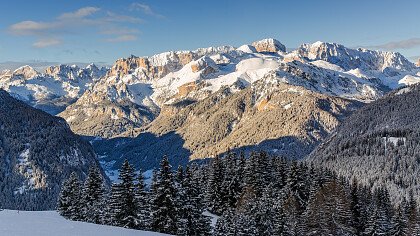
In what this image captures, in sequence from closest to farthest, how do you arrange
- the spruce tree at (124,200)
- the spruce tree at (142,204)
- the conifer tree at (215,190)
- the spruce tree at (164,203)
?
the spruce tree at (164,203) → the spruce tree at (142,204) → the spruce tree at (124,200) → the conifer tree at (215,190)

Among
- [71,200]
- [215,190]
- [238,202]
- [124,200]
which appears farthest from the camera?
[215,190]

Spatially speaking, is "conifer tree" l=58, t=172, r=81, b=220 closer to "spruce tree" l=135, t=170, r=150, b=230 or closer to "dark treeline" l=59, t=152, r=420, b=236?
"dark treeline" l=59, t=152, r=420, b=236

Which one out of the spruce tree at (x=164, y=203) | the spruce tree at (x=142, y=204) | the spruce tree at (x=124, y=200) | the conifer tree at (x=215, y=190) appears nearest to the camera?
the spruce tree at (x=164, y=203)

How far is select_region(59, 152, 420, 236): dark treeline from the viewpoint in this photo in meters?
59.8

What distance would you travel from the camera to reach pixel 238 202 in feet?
252

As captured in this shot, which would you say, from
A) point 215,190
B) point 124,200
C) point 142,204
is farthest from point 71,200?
point 215,190

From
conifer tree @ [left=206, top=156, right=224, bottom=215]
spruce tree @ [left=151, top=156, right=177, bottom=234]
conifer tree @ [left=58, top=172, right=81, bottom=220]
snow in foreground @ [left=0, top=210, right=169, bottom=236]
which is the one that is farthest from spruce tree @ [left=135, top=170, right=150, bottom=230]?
conifer tree @ [left=206, top=156, right=224, bottom=215]

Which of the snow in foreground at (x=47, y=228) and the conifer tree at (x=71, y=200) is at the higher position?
the snow in foreground at (x=47, y=228)

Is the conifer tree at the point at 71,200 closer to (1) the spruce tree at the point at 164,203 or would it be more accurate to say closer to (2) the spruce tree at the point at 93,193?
(2) the spruce tree at the point at 93,193

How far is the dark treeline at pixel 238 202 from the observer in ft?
196

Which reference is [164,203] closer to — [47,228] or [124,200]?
[124,200]

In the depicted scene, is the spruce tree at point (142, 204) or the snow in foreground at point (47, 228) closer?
the snow in foreground at point (47, 228)

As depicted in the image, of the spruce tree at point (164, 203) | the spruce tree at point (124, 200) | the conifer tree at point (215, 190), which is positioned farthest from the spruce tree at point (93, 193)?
the conifer tree at point (215, 190)

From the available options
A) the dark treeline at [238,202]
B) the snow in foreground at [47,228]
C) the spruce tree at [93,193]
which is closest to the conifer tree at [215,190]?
the dark treeline at [238,202]
